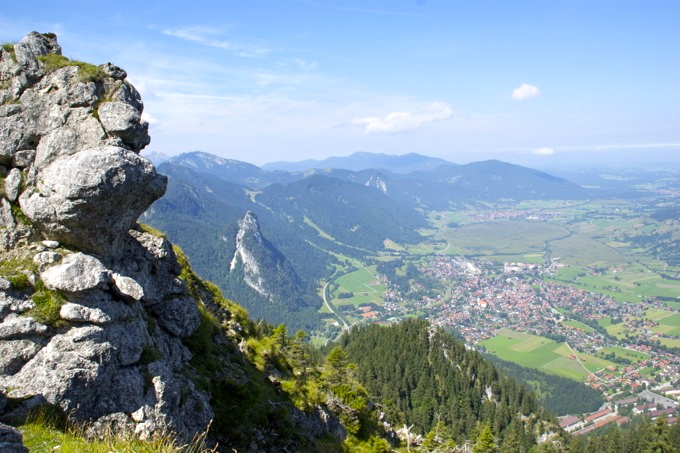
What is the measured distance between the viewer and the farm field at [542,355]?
145875 millimetres

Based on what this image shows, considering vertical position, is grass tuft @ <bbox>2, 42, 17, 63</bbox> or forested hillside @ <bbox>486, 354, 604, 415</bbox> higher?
grass tuft @ <bbox>2, 42, 17, 63</bbox>

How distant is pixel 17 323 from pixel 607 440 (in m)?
80.2

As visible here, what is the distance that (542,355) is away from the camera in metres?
160

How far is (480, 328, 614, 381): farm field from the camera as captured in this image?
479 ft

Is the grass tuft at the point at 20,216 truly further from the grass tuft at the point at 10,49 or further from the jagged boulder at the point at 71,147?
the grass tuft at the point at 10,49

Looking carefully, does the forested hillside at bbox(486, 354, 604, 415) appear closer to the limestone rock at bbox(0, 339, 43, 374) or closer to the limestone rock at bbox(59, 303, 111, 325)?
the limestone rock at bbox(59, 303, 111, 325)

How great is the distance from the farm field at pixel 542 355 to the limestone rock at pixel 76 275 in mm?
162365

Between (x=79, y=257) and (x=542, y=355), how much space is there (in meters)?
180

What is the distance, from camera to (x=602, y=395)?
414 feet

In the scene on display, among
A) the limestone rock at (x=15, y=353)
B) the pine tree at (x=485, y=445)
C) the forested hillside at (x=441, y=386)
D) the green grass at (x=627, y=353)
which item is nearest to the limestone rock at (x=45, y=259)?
the limestone rock at (x=15, y=353)

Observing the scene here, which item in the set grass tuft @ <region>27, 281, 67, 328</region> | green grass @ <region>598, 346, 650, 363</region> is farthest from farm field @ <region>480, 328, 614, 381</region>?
grass tuft @ <region>27, 281, 67, 328</region>

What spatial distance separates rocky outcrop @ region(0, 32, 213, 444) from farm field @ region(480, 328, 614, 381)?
160174mm

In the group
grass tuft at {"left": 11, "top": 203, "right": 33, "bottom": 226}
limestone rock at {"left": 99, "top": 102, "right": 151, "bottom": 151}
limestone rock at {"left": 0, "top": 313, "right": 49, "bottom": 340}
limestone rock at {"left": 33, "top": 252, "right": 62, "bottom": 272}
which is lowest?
limestone rock at {"left": 0, "top": 313, "right": 49, "bottom": 340}

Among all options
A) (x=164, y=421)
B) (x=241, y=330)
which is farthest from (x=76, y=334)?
(x=241, y=330)
